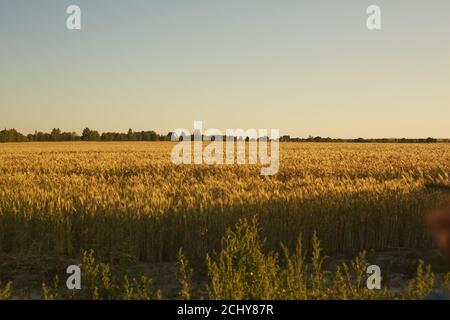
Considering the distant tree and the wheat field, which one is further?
the distant tree

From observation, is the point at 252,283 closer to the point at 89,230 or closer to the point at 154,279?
the point at 154,279

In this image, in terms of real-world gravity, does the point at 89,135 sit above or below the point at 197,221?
above

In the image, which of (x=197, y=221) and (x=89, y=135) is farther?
(x=89, y=135)

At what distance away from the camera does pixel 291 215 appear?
9.16m

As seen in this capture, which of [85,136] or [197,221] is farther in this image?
[85,136]

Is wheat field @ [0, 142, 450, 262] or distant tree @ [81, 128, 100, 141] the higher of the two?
distant tree @ [81, 128, 100, 141]

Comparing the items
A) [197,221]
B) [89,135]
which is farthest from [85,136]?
[197,221]

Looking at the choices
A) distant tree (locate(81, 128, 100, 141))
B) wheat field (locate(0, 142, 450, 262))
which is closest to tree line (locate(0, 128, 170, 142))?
distant tree (locate(81, 128, 100, 141))

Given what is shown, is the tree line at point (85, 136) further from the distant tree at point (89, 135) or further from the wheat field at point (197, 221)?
the wheat field at point (197, 221)

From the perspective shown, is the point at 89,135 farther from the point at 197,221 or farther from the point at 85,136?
the point at 197,221

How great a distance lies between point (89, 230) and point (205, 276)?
2.44 meters

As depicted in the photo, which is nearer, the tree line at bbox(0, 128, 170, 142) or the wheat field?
the wheat field

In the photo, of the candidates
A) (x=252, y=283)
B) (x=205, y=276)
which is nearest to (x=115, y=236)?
(x=205, y=276)

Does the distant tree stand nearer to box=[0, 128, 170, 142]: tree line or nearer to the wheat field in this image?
box=[0, 128, 170, 142]: tree line
